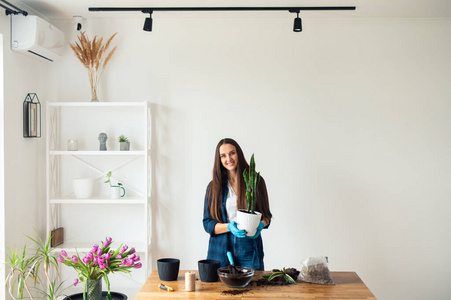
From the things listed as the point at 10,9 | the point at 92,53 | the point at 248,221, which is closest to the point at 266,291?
the point at 248,221

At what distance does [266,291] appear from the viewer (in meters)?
2.31

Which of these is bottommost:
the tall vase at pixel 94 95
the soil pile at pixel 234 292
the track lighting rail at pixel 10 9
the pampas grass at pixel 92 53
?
the soil pile at pixel 234 292

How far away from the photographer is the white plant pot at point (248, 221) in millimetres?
2641

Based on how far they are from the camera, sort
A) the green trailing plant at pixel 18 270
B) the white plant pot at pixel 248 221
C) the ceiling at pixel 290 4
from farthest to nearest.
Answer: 1. the ceiling at pixel 290 4
2. the green trailing plant at pixel 18 270
3. the white plant pot at pixel 248 221

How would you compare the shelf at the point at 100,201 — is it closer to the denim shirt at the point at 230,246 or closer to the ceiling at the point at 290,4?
the denim shirt at the point at 230,246

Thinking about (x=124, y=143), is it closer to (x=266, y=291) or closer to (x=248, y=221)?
(x=248, y=221)

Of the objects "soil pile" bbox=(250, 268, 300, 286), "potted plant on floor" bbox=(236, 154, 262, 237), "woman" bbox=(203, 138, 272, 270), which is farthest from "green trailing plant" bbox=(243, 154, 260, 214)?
"soil pile" bbox=(250, 268, 300, 286)

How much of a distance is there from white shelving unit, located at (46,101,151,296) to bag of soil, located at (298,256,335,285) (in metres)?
1.94

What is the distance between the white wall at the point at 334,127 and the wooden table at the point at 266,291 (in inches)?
61.2

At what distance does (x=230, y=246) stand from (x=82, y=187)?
149 cm

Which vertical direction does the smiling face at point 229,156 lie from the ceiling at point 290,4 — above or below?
below

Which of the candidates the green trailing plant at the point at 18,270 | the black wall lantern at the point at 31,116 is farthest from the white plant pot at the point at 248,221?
the black wall lantern at the point at 31,116

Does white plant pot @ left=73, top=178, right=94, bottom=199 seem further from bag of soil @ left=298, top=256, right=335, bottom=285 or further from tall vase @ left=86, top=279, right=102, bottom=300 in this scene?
bag of soil @ left=298, top=256, right=335, bottom=285

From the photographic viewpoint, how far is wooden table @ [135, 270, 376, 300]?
2225mm
